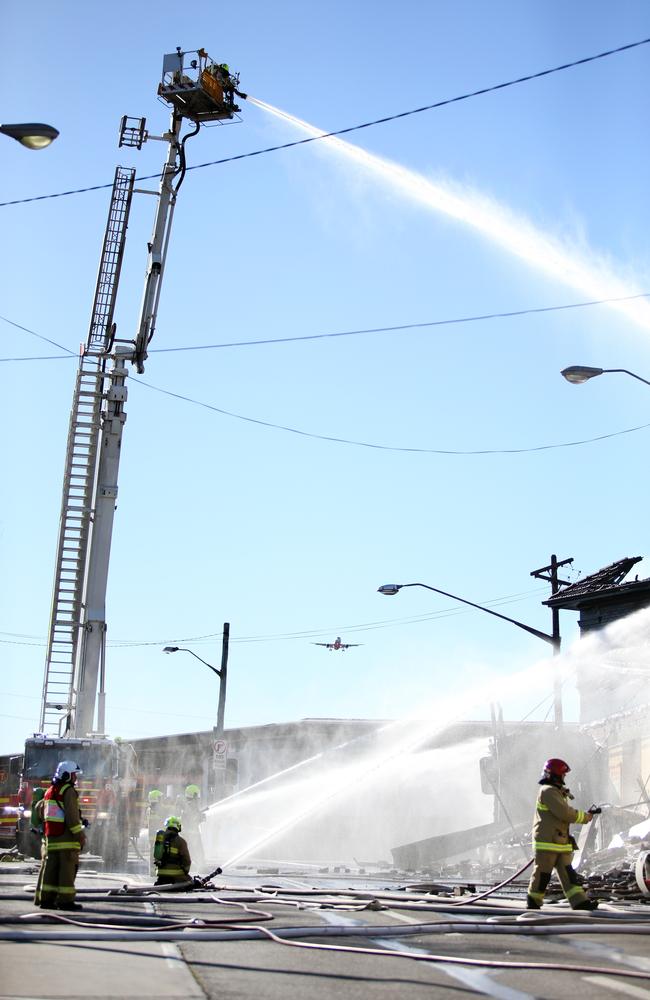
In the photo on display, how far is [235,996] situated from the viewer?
21.0 feet

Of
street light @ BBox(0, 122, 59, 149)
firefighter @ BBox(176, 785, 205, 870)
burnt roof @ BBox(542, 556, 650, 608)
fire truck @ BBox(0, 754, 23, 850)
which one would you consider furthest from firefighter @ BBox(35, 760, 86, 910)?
burnt roof @ BBox(542, 556, 650, 608)

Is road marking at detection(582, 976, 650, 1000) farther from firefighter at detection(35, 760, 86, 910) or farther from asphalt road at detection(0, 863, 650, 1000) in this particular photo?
firefighter at detection(35, 760, 86, 910)

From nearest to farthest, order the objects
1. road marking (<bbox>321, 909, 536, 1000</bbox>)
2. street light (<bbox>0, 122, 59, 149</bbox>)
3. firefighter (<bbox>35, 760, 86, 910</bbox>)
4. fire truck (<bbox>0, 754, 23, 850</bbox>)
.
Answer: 1. road marking (<bbox>321, 909, 536, 1000</bbox>)
2. street light (<bbox>0, 122, 59, 149</bbox>)
3. firefighter (<bbox>35, 760, 86, 910</bbox>)
4. fire truck (<bbox>0, 754, 23, 850</bbox>)

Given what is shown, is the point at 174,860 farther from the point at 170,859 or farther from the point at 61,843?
the point at 61,843

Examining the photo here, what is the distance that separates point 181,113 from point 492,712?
45.0 feet

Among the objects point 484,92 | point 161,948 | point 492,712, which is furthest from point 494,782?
point 161,948

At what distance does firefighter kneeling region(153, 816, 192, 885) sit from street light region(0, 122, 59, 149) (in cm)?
867

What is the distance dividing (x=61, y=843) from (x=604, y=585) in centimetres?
3240

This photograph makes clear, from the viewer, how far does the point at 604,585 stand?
138ft

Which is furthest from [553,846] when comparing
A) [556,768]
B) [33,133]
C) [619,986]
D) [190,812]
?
[190,812]

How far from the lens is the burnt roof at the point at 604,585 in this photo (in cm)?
4062

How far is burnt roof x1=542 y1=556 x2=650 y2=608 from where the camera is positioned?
40625mm

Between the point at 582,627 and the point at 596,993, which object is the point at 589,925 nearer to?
the point at 596,993

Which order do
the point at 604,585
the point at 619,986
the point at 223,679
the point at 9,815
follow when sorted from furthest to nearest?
the point at 604,585 → the point at 223,679 → the point at 9,815 → the point at 619,986
